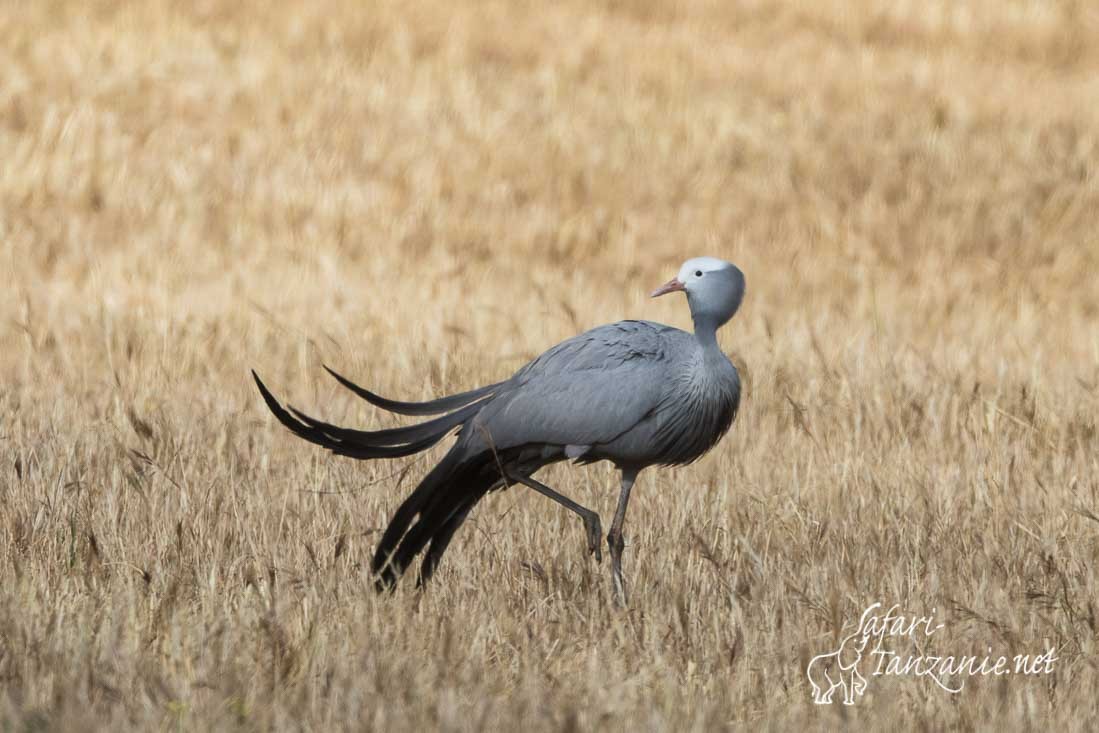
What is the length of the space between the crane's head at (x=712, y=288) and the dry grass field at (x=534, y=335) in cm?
81

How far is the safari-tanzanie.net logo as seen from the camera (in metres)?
4.03

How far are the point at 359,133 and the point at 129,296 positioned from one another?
3.11m

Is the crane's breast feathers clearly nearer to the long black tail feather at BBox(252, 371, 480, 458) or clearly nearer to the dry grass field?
the long black tail feather at BBox(252, 371, 480, 458)

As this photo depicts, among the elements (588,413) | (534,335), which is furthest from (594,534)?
(534,335)

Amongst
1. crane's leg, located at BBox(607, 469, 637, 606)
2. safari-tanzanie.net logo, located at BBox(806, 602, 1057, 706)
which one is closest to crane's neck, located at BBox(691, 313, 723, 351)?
crane's leg, located at BBox(607, 469, 637, 606)

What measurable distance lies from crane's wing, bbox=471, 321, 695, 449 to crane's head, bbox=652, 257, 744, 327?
12cm

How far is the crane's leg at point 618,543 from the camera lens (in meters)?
4.70

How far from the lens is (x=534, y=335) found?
28.7 feet

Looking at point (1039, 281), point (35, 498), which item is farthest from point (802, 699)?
point (1039, 281)

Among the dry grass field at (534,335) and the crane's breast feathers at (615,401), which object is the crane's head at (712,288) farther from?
the dry grass field at (534,335)

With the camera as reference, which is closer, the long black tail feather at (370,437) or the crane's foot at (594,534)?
the long black tail feather at (370,437)

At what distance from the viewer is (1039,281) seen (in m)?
11.4

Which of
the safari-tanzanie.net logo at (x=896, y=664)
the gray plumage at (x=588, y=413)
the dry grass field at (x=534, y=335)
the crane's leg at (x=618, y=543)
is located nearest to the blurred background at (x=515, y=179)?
the dry grass field at (x=534, y=335)

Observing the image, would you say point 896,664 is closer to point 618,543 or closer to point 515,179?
point 618,543
